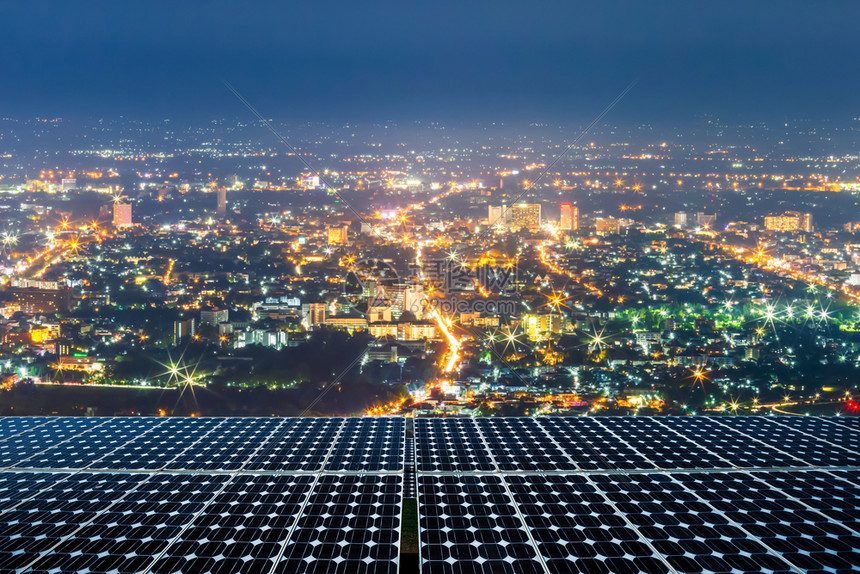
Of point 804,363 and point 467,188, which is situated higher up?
point 467,188

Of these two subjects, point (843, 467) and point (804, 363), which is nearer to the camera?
point (843, 467)

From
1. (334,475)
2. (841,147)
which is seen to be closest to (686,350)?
(334,475)

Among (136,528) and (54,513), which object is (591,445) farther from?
(54,513)

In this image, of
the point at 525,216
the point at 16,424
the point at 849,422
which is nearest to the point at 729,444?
the point at 849,422

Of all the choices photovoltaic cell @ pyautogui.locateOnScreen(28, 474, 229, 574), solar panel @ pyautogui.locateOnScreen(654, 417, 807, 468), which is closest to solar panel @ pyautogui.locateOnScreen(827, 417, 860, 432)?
solar panel @ pyautogui.locateOnScreen(654, 417, 807, 468)

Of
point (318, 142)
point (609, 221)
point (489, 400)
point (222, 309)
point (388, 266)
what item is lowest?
point (489, 400)

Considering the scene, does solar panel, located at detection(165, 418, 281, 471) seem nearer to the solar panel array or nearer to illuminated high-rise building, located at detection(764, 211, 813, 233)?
the solar panel array

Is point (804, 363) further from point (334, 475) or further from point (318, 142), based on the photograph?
point (318, 142)
